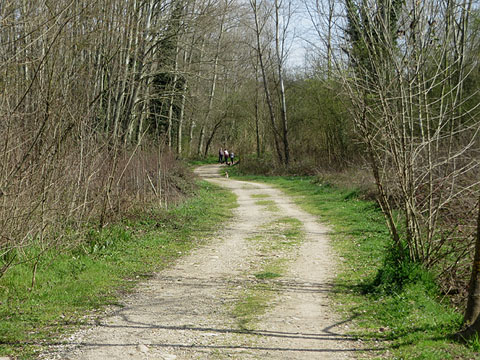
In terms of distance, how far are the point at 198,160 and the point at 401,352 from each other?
42.2 metres

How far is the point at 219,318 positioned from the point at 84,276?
297cm

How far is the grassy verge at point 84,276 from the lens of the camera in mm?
5857

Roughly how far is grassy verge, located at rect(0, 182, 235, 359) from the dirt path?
42cm

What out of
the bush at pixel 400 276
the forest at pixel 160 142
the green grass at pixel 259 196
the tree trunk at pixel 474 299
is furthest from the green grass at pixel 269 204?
the tree trunk at pixel 474 299

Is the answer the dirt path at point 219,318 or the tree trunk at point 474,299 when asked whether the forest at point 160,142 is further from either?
the dirt path at point 219,318

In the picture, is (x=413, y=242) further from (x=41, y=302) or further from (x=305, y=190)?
(x=305, y=190)

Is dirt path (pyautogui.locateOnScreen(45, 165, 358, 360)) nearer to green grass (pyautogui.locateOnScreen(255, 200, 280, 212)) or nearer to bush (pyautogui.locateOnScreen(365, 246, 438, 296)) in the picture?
bush (pyautogui.locateOnScreen(365, 246, 438, 296))

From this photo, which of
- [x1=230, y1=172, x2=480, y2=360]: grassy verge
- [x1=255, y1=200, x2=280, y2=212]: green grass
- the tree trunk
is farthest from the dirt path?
[x1=255, y1=200, x2=280, y2=212]: green grass

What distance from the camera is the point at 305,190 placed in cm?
2350

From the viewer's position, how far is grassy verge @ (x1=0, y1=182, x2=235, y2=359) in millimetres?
5857

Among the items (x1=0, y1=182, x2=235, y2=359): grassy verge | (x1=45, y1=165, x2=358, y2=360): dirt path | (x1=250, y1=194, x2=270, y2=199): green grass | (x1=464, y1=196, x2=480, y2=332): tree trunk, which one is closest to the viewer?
(x1=464, y1=196, x2=480, y2=332): tree trunk

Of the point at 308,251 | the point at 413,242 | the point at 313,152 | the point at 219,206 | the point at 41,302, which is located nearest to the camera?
the point at 41,302

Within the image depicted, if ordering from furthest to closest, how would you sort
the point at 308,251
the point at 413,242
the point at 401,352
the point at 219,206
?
the point at 219,206 < the point at 308,251 < the point at 413,242 < the point at 401,352

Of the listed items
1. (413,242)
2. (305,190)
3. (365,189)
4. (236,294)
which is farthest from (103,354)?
(305,190)
